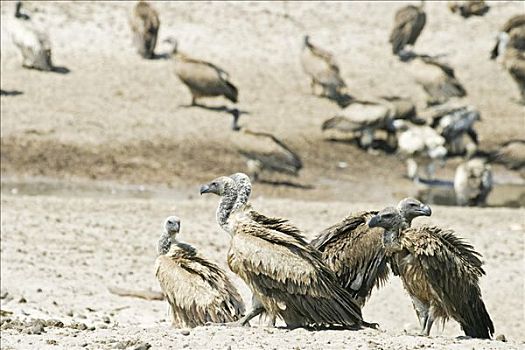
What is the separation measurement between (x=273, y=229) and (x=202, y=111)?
Result: 1419cm

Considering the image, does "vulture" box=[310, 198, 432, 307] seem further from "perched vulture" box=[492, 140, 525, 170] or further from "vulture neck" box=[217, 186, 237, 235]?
"perched vulture" box=[492, 140, 525, 170]

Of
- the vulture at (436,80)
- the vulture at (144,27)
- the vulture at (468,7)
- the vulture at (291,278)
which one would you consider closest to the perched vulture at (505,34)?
Result: the vulture at (468,7)

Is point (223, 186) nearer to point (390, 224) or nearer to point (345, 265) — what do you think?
point (345, 265)

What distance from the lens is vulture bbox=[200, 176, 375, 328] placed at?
27.9 feet

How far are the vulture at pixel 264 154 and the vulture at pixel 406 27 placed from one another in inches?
309

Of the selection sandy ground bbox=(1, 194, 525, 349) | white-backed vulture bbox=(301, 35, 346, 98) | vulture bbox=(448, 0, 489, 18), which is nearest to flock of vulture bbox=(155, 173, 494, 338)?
sandy ground bbox=(1, 194, 525, 349)

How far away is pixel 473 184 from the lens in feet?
62.1

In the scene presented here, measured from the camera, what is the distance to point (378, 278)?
9.38m

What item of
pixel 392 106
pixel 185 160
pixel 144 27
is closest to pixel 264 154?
pixel 185 160

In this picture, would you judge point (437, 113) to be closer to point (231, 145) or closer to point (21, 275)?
point (231, 145)

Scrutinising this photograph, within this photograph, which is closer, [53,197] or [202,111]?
[53,197]

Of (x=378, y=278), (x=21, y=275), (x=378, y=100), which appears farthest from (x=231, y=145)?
(x=378, y=278)

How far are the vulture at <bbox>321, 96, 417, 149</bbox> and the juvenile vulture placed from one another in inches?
477

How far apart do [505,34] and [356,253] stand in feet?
63.2
